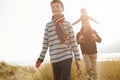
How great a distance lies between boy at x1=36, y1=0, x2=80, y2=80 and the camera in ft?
16.4

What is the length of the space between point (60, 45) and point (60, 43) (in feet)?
0.11

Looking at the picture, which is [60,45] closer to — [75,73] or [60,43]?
[60,43]

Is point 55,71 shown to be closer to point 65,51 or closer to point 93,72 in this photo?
point 65,51

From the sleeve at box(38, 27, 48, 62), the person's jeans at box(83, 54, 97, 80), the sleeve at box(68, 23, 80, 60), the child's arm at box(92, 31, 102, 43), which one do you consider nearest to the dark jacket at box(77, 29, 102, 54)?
the child's arm at box(92, 31, 102, 43)

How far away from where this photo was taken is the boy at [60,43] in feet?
16.4

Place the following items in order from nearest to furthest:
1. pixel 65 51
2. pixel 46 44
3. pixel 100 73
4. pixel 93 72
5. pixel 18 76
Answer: pixel 65 51 < pixel 46 44 < pixel 93 72 < pixel 100 73 < pixel 18 76

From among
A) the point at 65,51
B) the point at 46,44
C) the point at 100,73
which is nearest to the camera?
the point at 65,51

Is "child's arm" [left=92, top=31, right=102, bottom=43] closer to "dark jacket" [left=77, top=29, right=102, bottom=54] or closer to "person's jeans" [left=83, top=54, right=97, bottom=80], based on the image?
"dark jacket" [left=77, top=29, right=102, bottom=54]

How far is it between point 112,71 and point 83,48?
3.17 ft

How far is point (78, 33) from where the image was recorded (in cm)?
792

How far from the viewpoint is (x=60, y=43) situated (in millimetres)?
5125

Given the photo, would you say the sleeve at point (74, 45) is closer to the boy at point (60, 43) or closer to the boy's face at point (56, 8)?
the boy at point (60, 43)

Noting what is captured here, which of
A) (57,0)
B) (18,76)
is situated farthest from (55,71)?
(18,76)

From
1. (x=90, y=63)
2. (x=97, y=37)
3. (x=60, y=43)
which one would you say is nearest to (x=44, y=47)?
(x=60, y=43)
